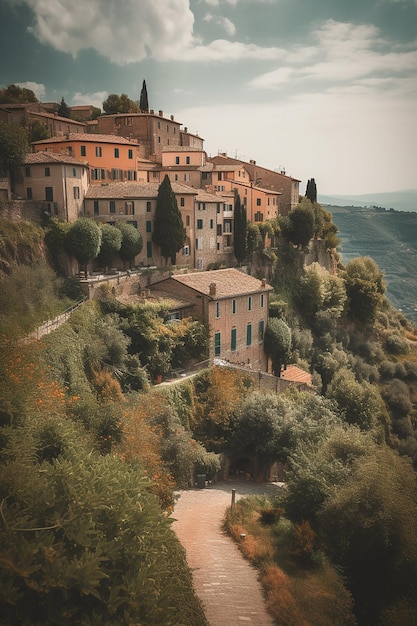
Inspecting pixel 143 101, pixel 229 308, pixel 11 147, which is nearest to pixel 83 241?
pixel 11 147

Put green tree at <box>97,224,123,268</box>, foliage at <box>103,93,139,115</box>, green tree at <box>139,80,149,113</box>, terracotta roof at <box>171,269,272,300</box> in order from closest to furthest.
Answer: terracotta roof at <box>171,269,272,300</box>, green tree at <box>97,224,123,268</box>, foliage at <box>103,93,139,115</box>, green tree at <box>139,80,149,113</box>

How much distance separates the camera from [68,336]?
23297mm

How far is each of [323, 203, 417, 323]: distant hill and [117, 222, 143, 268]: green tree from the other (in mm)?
77647

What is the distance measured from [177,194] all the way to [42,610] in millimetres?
33647

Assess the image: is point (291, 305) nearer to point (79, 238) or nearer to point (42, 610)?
point (79, 238)

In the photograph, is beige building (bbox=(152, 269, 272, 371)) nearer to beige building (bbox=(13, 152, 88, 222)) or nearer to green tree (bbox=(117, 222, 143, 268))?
green tree (bbox=(117, 222, 143, 268))

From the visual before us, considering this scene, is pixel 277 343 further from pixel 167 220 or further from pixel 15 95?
pixel 15 95

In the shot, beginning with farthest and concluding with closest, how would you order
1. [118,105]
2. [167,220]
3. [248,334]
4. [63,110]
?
[118,105]
[63,110]
[167,220]
[248,334]

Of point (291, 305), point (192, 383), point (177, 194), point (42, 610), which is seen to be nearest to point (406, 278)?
point (291, 305)

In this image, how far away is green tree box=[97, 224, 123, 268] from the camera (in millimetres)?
32656

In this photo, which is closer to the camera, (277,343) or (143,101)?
(277,343)

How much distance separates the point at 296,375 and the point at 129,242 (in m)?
16.3

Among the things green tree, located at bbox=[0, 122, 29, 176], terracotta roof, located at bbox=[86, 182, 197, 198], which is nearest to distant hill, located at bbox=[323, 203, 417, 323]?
terracotta roof, located at bbox=[86, 182, 197, 198]

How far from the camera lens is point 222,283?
34281 mm
